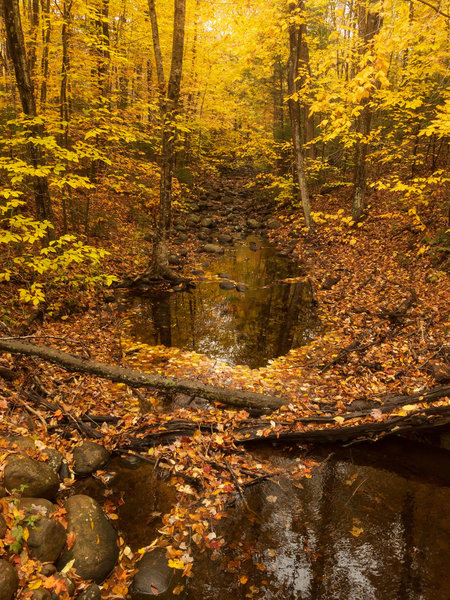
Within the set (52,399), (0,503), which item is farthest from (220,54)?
(0,503)

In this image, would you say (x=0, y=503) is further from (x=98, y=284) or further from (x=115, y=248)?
(x=115, y=248)

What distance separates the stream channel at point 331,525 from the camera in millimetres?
3441

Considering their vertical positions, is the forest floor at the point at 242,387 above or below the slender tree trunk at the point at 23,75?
below

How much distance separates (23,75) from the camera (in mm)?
7129

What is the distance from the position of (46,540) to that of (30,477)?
74cm

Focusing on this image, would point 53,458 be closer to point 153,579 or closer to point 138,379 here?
point 138,379

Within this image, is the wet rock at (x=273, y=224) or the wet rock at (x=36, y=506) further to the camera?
the wet rock at (x=273, y=224)

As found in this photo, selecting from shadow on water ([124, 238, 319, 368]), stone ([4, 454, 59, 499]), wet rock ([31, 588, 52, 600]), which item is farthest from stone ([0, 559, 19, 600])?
shadow on water ([124, 238, 319, 368])

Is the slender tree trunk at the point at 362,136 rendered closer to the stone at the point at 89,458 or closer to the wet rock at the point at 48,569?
the stone at the point at 89,458

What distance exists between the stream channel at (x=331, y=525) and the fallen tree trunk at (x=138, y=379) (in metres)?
0.80

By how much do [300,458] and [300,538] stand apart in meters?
1.24

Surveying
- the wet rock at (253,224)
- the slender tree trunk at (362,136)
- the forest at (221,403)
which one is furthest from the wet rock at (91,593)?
the wet rock at (253,224)

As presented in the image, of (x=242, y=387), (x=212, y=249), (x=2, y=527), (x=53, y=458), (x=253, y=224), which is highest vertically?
(x=253, y=224)

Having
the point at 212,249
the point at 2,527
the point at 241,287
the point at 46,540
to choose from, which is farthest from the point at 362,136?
the point at 2,527
